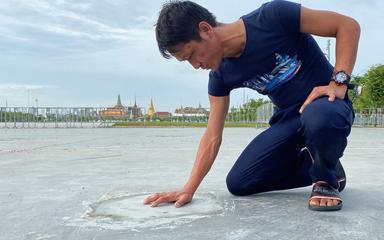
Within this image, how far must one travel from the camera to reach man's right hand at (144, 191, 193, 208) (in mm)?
2375

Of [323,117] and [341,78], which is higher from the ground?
[341,78]

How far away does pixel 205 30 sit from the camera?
2277mm

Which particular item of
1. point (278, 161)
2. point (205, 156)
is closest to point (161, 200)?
point (205, 156)

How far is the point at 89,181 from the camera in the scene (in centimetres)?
327

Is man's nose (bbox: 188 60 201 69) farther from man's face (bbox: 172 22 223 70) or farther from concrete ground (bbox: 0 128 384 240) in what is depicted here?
concrete ground (bbox: 0 128 384 240)

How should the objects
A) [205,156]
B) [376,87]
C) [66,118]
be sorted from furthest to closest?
[376,87], [66,118], [205,156]

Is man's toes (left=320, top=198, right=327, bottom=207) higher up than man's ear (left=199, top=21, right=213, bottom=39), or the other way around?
man's ear (left=199, top=21, right=213, bottom=39)

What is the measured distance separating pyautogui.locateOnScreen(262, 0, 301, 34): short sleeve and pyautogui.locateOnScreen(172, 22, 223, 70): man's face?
0.33 metres

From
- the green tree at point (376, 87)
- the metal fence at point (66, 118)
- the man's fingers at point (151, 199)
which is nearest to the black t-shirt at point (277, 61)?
the man's fingers at point (151, 199)

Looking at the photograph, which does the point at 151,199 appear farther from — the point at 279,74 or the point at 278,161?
the point at 279,74

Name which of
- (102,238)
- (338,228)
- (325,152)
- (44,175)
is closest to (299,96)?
(325,152)

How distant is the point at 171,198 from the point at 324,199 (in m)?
0.77

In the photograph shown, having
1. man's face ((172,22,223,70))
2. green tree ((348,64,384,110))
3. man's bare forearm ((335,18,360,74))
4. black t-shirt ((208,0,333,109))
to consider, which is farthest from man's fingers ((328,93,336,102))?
green tree ((348,64,384,110))

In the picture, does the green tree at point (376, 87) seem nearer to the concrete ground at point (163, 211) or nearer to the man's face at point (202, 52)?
the concrete ground at point (163, 211)
